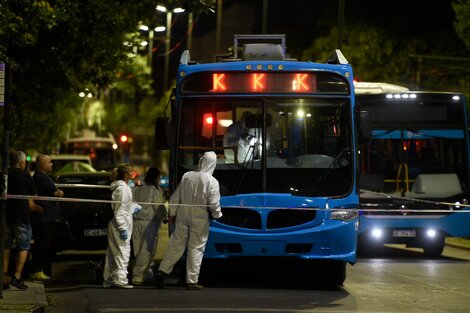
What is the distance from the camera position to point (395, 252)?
22672mm

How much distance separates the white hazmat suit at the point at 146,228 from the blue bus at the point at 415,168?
6048 millimetres

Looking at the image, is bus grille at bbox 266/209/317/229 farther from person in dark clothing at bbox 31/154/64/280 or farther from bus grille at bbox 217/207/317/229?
person in dark clothing at bbox 31/154/64/280

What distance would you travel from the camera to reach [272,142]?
1452cm

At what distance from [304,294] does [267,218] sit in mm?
1143

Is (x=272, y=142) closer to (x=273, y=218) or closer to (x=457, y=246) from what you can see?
(x=273, y=218)

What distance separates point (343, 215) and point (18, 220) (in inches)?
167

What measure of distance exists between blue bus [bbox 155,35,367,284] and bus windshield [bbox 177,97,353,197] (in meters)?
0.01

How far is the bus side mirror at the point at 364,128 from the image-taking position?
14648 millimetres

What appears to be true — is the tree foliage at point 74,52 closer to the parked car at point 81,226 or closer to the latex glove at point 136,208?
the parked car at point 81,226

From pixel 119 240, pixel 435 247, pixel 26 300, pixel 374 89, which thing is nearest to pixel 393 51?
pixel 374 89

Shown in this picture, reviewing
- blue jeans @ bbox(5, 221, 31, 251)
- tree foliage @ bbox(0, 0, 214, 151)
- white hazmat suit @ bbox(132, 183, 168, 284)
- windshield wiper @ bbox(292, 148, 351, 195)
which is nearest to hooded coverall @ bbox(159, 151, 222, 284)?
white hazmat suit @ bbox(132, 183, 168, 284)

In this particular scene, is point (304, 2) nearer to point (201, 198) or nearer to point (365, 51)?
point (365, 51)

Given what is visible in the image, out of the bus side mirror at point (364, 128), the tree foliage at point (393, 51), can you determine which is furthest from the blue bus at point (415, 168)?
the tree foliage at point (393, 51)

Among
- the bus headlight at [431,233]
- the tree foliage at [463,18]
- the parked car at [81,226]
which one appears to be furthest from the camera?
the tree foliage at [463,18]
